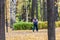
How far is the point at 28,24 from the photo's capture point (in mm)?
31766

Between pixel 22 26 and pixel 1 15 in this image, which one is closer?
pixel 1 15

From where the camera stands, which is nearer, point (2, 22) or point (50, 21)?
point (2, 22)

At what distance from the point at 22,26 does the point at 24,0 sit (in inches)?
608

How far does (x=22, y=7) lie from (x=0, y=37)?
44.0 meters

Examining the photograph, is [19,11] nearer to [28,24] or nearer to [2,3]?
[28,24]

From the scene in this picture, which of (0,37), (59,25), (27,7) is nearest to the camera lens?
(0,37)

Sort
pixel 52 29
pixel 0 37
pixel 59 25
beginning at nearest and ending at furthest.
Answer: pixel 0 37
pixel 52 29
pixel 59 25

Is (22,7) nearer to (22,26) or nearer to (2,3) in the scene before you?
(22,26)

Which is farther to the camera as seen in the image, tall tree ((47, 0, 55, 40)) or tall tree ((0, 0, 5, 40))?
tall tree ((47, 0, 55, 40))

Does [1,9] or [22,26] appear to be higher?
[1,9]

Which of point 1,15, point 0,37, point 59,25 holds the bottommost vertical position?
point 59,25

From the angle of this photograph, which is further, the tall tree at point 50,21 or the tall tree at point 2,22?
the tall tree at point 50,21

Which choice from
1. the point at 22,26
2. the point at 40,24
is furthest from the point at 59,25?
the point at 22,26

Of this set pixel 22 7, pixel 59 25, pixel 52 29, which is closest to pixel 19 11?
pixel 22 7
